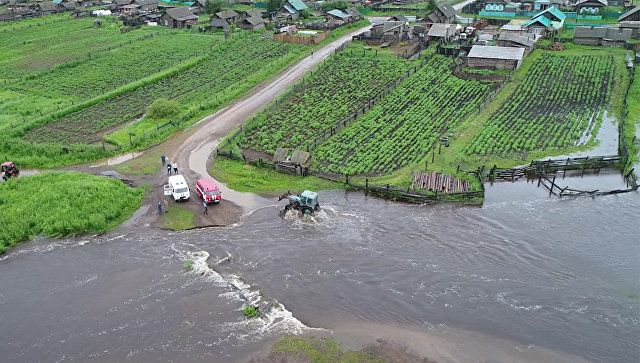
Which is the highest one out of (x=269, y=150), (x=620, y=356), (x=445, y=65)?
(x=445, y=65)

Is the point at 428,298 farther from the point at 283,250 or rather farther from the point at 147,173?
the point at 147,173

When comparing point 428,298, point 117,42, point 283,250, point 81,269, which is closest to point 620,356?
point 428,298

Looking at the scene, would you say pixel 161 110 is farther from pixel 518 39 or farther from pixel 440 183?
pixel 518 39

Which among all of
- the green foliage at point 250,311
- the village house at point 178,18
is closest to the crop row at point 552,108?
the green foliage at point 250,311

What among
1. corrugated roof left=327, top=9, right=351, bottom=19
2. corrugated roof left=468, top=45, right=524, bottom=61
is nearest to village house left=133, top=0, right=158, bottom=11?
corrugated roof left=327, top=9, right=351, bottom=19

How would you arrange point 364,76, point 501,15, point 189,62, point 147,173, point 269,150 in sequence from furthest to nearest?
point 501,15 → point 189,62 → point 364,76 → point 269,150 → point 147,173
